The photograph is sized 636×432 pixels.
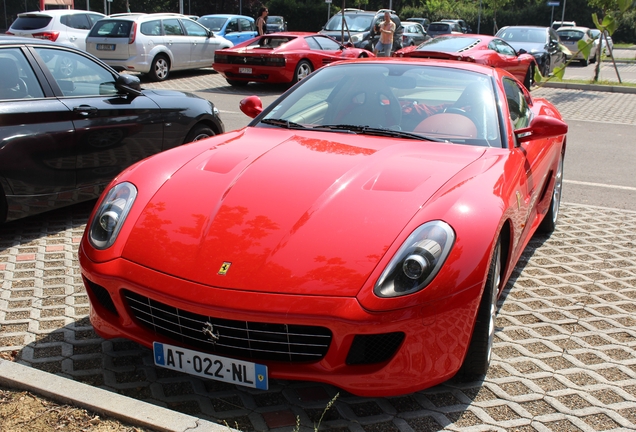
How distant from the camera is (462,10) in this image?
60.7m

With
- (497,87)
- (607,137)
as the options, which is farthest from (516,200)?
(607,137)

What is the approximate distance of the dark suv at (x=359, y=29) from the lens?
2261cm

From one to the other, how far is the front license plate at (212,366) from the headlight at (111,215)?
61 centimetres

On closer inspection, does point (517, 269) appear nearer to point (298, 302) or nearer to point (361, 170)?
point (361, 170)

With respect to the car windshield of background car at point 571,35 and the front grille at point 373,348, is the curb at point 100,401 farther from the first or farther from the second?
the car windshield of background car at point 571,35

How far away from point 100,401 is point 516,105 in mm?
3409

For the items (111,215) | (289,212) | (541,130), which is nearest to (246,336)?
(289,212)

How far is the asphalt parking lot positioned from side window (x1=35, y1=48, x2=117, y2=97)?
1.17 metres

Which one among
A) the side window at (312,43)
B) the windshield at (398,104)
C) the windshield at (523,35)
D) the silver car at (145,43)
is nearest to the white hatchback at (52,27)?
the silver car at (145,43)

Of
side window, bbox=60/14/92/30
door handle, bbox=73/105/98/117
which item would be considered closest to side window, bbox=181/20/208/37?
side window, bbox=60/14/92/30

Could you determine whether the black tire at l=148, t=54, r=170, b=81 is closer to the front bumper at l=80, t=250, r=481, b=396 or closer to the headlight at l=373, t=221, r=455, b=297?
the front bumper at l=80, t=250, r=481, b=396

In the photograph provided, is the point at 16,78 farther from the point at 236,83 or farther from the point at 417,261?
the point at 236,83

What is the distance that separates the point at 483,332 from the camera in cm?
318

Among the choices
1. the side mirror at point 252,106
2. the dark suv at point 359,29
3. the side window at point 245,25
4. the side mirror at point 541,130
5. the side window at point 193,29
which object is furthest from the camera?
the side window at point 245,25
